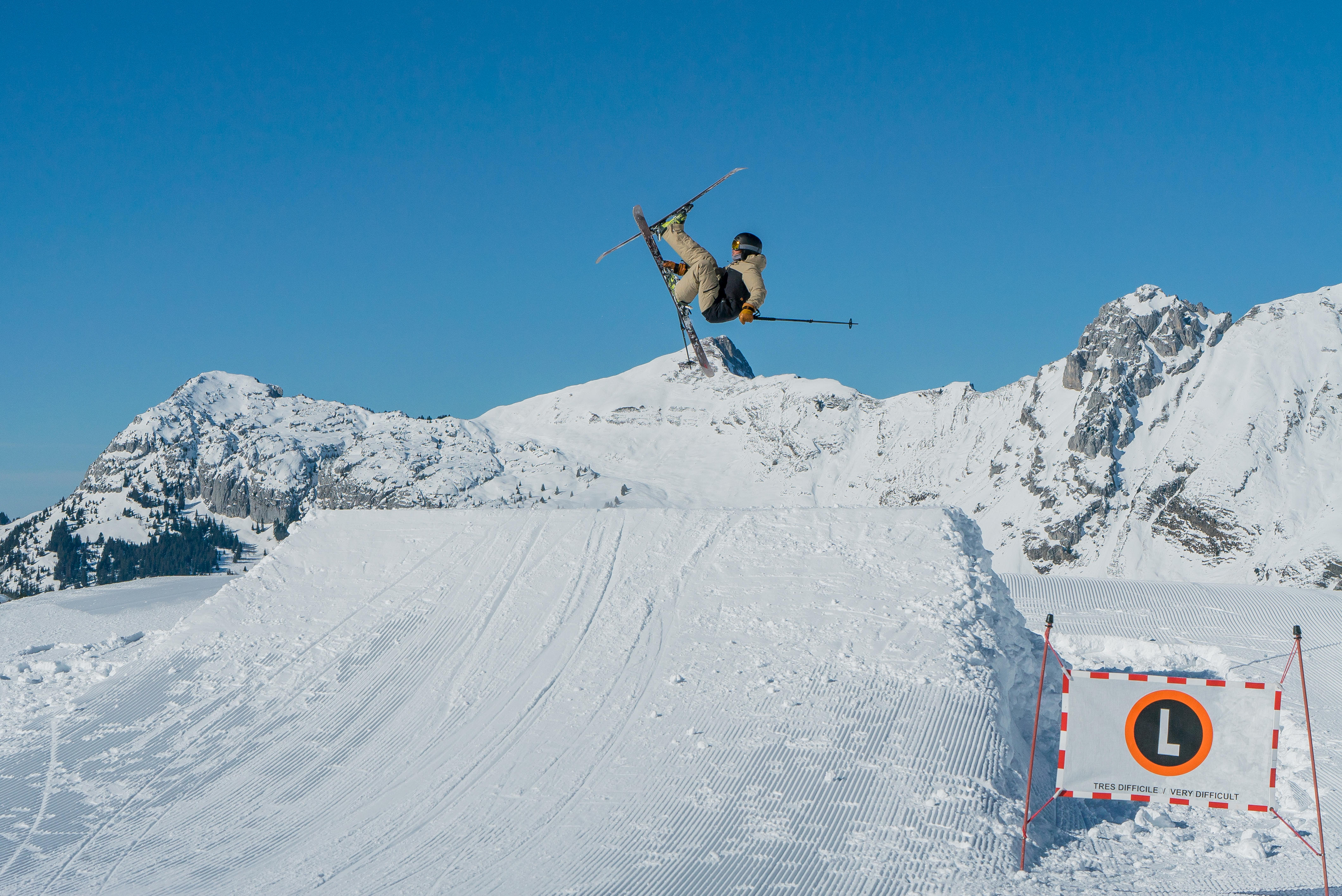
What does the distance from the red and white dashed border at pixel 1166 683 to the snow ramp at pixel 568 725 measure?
47.9 inches

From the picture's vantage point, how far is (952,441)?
187 metres

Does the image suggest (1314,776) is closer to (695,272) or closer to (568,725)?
(695,272)

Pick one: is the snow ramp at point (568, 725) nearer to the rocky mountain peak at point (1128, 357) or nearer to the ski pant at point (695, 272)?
the ski pant at point (695, 272)

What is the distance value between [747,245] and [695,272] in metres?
0.66

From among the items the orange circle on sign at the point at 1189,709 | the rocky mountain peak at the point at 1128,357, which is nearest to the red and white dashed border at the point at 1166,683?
the orange circle on sign at the point at 1189,709

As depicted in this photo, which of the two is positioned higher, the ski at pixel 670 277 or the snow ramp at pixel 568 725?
the ski at pixel 670 277

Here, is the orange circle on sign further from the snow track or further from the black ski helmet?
the black ski helmet

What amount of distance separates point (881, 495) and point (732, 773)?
180m

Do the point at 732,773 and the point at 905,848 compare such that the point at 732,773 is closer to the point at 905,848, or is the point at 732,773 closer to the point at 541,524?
the point at 905,848

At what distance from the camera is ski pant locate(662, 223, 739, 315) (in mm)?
9641

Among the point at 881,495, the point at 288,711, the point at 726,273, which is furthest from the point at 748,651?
the point at 881,495

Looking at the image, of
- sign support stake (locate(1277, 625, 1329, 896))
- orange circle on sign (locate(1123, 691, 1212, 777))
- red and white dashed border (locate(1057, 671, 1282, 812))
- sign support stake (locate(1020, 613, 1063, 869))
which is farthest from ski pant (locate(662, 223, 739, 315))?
sign support stake (locate(1277, 625, 1329, 896))

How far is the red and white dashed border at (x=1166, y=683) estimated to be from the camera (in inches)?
272

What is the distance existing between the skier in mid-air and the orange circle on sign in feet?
17.4
